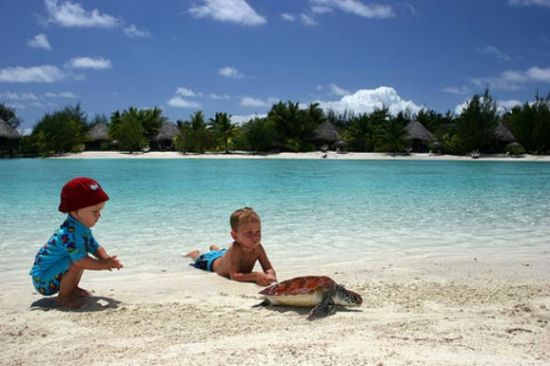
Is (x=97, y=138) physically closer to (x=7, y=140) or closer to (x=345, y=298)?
(x=7, y=140)

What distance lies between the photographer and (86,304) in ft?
11.7

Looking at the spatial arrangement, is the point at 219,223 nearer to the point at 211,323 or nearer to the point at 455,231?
the point at 455,231

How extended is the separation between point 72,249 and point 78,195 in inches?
14.9

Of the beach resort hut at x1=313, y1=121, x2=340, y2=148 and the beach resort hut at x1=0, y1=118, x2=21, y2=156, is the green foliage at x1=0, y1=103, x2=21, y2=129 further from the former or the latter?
the beach resort hut at x1=313, y1=121, x2=340, y2=148

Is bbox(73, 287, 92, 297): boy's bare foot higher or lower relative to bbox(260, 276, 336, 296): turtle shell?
lower

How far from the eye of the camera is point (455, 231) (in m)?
7.52

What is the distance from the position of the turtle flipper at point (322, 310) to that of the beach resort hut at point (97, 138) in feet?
193

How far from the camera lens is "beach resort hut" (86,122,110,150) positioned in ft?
192

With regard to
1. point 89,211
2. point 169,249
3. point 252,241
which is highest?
point 89,211

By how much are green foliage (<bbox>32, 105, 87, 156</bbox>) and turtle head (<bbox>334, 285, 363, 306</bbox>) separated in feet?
174

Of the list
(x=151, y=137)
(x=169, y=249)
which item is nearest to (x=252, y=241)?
(x=169, y=249)

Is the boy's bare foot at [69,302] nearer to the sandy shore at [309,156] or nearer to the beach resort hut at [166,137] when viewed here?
the sandy shore at [309,156]

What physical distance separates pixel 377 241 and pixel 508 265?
1.90 metres

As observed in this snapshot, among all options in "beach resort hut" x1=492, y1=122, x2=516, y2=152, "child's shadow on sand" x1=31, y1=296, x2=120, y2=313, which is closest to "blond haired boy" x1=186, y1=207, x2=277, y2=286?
"child's shadow on sand" x1=31, y1=296, x2=120, y2=313
